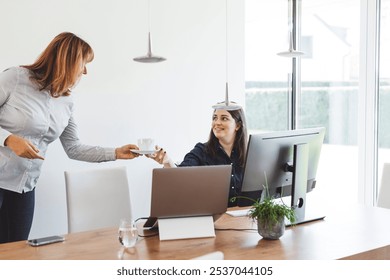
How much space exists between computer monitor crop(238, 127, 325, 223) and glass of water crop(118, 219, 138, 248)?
1.81 ft

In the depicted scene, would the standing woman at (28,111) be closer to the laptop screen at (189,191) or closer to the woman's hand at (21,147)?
the woman's hand at (21,147)

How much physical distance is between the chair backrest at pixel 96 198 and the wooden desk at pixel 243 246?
461 millimetres

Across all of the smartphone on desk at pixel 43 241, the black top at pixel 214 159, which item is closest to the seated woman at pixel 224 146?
the black top at pixel 214 159

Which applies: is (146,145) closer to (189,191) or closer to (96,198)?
(96,198)

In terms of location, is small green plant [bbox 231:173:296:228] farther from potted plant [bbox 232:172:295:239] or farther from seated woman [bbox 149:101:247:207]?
seated woman [bbox 149:101:247:207]

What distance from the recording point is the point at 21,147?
7.43ft

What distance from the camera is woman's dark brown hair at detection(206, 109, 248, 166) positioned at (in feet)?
9.59

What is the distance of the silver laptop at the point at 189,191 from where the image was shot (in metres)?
1.97

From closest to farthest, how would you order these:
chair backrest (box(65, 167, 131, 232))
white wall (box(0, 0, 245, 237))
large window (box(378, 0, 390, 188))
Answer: chair backrest (box(65, 167, 131, 232))
white wall (box(0, 0, 245, 237))
large window (box(378, 0, 390, 188))

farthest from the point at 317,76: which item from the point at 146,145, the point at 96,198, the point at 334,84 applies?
the point at 96,198

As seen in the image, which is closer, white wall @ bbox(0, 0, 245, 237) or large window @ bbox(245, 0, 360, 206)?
white wall @ bbox(0, 0, 245, 237)

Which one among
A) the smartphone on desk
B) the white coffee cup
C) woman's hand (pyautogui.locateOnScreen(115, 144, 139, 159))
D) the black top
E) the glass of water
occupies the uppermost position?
the white coffee cup

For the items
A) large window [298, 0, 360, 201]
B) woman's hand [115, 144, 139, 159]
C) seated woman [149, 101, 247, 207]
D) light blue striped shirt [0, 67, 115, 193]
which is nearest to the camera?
light blue striped shirt [0, 67, 115, 193]

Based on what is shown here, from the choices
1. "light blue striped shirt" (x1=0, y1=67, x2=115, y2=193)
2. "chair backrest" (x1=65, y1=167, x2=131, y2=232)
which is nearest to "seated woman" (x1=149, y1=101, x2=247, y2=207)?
"chair backrest" (x1=65, y1=167, x2=131, y2=232)
